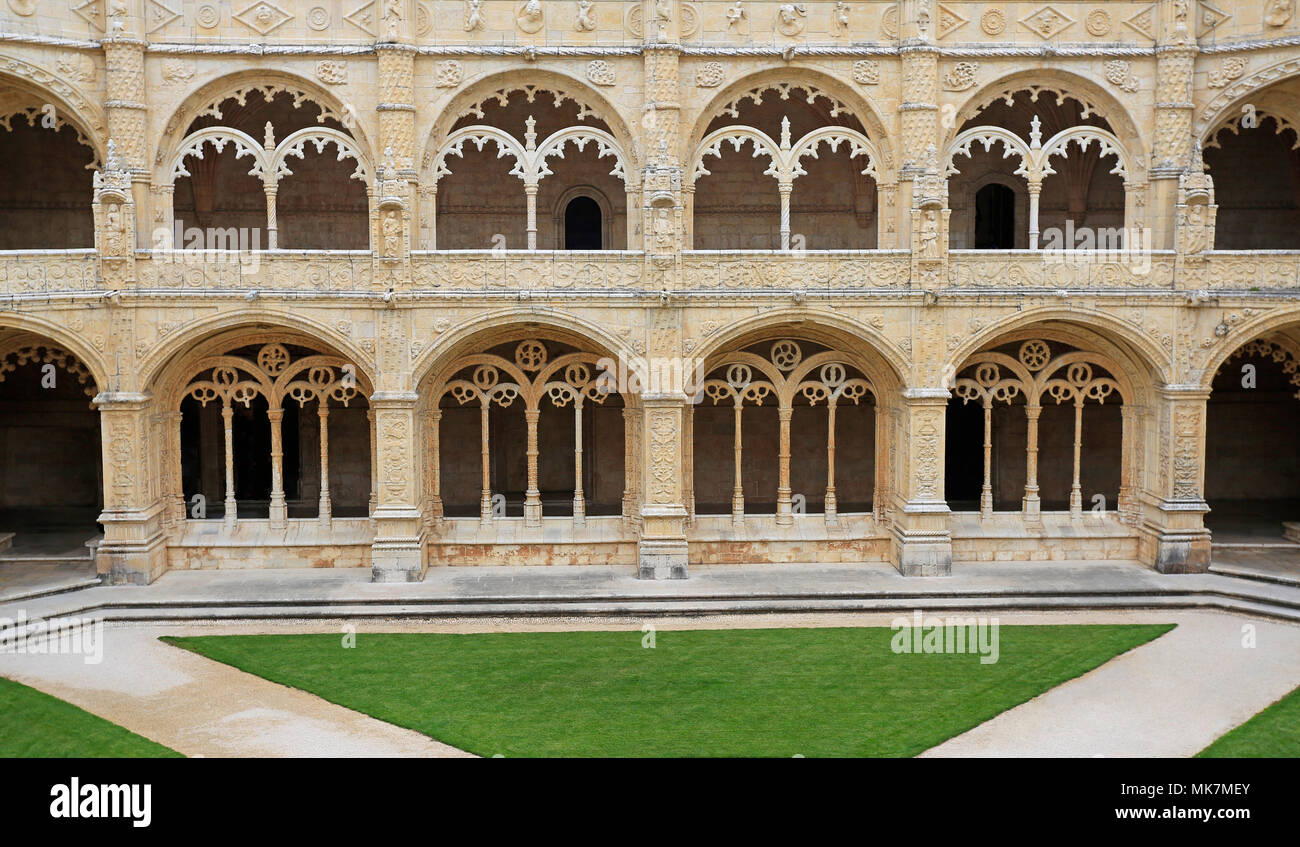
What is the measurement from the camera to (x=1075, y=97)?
18.9 metres

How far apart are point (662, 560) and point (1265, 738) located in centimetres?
925

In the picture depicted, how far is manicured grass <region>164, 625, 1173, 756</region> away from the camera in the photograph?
1235cm

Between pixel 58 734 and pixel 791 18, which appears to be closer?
pixel 58 734

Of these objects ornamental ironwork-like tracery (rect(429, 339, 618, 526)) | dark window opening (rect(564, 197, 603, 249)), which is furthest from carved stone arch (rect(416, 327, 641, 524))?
dark window opening (rect(564, 197, 603, 249))

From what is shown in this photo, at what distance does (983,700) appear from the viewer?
13.4 m

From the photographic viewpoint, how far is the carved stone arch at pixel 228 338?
60.0 feet

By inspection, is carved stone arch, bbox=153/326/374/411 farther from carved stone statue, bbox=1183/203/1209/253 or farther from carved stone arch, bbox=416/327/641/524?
carved stone statue, bbox=1183/203/1209/253

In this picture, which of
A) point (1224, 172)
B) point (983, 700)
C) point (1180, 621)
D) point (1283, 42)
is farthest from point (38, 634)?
point (1224, 172)

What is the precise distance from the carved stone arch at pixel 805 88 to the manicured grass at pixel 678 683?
26.3 feet

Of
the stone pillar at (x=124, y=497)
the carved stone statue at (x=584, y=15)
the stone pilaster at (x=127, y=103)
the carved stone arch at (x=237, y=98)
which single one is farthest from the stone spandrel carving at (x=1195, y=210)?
the stone pillar at (x=124, y=497)

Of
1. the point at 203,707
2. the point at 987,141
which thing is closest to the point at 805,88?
the point at 987,141

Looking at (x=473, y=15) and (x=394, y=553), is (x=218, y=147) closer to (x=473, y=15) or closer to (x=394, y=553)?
(x=473, y=15)

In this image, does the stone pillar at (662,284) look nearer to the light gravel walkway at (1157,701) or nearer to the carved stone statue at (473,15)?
the carved stone statue at (473,15)

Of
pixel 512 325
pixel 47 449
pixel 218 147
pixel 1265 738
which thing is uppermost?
pixel 218 147
